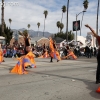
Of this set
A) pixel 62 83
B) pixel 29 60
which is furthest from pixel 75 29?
pixel 62 83

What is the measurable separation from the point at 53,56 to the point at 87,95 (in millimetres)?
10778

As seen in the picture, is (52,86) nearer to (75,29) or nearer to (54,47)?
(54,47)

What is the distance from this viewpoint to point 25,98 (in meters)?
5.86

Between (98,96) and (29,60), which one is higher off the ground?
(29,60)

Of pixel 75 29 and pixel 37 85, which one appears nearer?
pixel 37 85

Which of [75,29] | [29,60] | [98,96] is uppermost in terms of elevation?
[75,29]

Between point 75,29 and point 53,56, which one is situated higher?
point 75,29

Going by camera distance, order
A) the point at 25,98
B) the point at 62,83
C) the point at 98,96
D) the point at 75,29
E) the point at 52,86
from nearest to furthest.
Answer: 1. the point at 25,98
2. the point at 98,96
3. the point at 52,86
4. the point at 62,83
5. the point at 75,29

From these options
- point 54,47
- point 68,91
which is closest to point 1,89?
point 68,91

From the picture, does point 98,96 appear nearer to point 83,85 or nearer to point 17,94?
point 83,85

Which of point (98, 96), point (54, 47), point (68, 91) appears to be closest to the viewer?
point (98, 96)

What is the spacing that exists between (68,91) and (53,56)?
1037 cm

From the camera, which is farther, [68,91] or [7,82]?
[7,82]

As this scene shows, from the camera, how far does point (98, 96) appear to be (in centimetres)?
624
